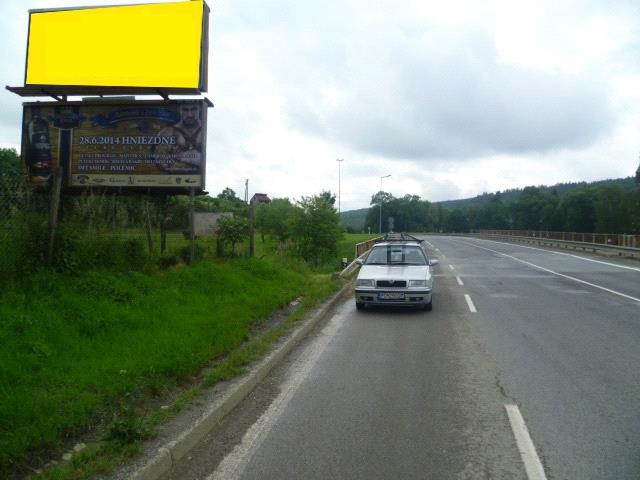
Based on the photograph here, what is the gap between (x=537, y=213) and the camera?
4744 inches

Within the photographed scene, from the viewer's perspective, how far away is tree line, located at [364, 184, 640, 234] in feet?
292

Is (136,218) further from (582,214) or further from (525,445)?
(582,214)

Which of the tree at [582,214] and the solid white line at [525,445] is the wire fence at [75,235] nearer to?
the solid white line at [525,445]

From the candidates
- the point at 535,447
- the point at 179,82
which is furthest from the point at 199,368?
the point at 179,82

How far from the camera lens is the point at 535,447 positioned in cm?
439

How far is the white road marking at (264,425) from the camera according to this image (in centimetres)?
404

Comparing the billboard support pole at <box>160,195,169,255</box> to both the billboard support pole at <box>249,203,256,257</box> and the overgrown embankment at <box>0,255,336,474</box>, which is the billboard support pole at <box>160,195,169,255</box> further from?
the billboard support pole at <box>249,203,256,257</box>

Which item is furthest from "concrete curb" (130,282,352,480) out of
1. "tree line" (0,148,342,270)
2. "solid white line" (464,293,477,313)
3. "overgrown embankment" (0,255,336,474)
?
"solid white line" (464,293,477,313)

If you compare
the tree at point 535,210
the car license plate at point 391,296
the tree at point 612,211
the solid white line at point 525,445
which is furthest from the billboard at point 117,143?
the tree at point 535,210

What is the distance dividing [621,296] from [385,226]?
117 m

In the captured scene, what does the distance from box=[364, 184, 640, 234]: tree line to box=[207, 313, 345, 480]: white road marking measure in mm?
57330

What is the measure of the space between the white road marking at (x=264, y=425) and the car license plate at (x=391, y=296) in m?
3.33

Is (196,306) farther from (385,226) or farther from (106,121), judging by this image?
(385,226)

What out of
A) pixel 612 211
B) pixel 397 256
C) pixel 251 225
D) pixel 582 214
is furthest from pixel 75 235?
pixel 582 214
